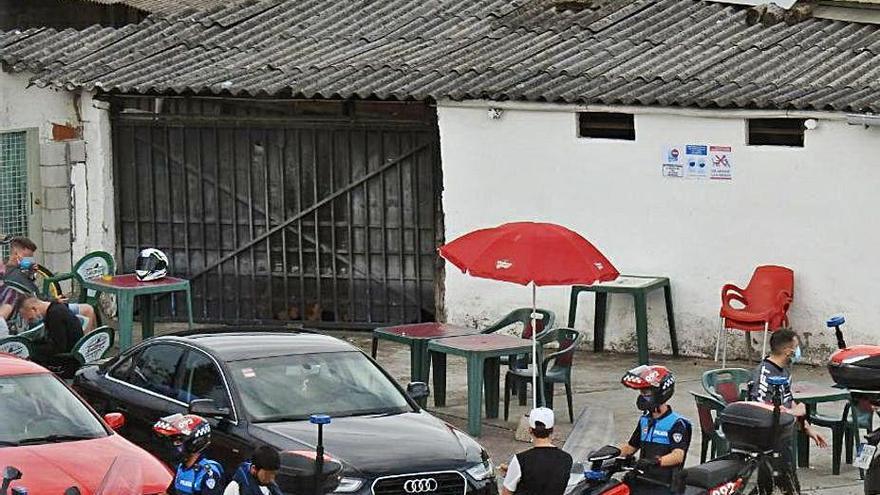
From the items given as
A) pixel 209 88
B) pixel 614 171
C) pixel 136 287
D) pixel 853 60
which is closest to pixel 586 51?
pixel 614 171

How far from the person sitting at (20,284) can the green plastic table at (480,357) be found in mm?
3751

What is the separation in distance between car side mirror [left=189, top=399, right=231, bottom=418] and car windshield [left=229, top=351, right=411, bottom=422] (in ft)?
0.50

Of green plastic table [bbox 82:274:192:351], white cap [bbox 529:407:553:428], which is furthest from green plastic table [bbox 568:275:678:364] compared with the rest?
white cap [bbox 529:407:553:428]

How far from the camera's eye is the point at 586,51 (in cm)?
1861

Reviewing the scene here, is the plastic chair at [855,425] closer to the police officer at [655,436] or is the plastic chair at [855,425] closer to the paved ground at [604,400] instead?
the paved ground at [604,400]

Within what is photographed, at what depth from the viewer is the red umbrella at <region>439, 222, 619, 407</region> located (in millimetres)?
13375

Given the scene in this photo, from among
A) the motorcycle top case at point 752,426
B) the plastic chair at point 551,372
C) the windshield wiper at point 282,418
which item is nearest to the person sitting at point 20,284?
the plastic chair at point 551,372

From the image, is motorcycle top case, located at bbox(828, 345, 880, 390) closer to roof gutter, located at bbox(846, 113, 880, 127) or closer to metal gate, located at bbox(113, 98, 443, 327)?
roof gutter, located at bbox(846, 113, 880, 127)

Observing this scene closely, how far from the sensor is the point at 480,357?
1408 cm

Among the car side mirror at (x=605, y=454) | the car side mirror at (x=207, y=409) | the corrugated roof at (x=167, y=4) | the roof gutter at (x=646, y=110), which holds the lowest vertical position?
the car side mirror at (x=605, y=454)

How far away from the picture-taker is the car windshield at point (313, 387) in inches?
458

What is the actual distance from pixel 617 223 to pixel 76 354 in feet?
18.2

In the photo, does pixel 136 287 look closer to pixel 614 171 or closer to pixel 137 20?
pixel 614 171

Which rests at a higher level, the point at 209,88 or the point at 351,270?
the point at 209,88
